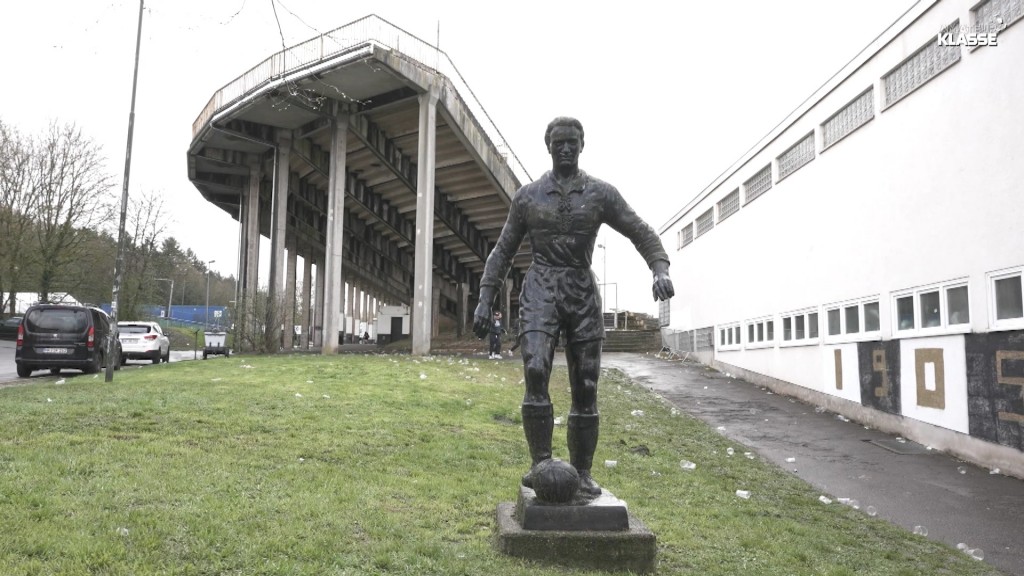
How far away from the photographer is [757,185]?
19.4 metres

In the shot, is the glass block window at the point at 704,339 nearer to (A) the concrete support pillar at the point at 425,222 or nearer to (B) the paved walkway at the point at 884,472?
(B) the paved walkway at the point at 884,472

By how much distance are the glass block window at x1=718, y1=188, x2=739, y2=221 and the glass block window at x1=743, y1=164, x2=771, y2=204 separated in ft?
2.82

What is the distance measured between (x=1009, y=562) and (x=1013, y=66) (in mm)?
6492

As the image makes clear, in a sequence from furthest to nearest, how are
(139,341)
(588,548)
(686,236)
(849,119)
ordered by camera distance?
(686,236), (139,341), (849,119), (588,548)

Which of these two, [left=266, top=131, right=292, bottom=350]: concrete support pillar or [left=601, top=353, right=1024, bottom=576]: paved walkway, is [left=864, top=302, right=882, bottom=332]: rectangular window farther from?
[left=266, top=131, right=292, bottom=350]: concrete support pillar

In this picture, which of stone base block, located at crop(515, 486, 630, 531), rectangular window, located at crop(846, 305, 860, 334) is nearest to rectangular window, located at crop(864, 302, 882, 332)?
rectangular window, located at crop(846, 305, 860, 334)

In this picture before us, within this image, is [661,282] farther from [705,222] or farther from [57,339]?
[705,222]

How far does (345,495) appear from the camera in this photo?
5.36 metres

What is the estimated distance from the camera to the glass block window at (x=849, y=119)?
13172 millimetres

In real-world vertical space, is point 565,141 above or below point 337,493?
above

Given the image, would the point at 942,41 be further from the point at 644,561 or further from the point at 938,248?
the point at 644,561

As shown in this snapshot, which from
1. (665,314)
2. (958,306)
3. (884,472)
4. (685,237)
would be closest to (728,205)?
(685,237)

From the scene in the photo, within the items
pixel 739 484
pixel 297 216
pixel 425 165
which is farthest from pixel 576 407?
pixel 297 216

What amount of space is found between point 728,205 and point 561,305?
18872mm
